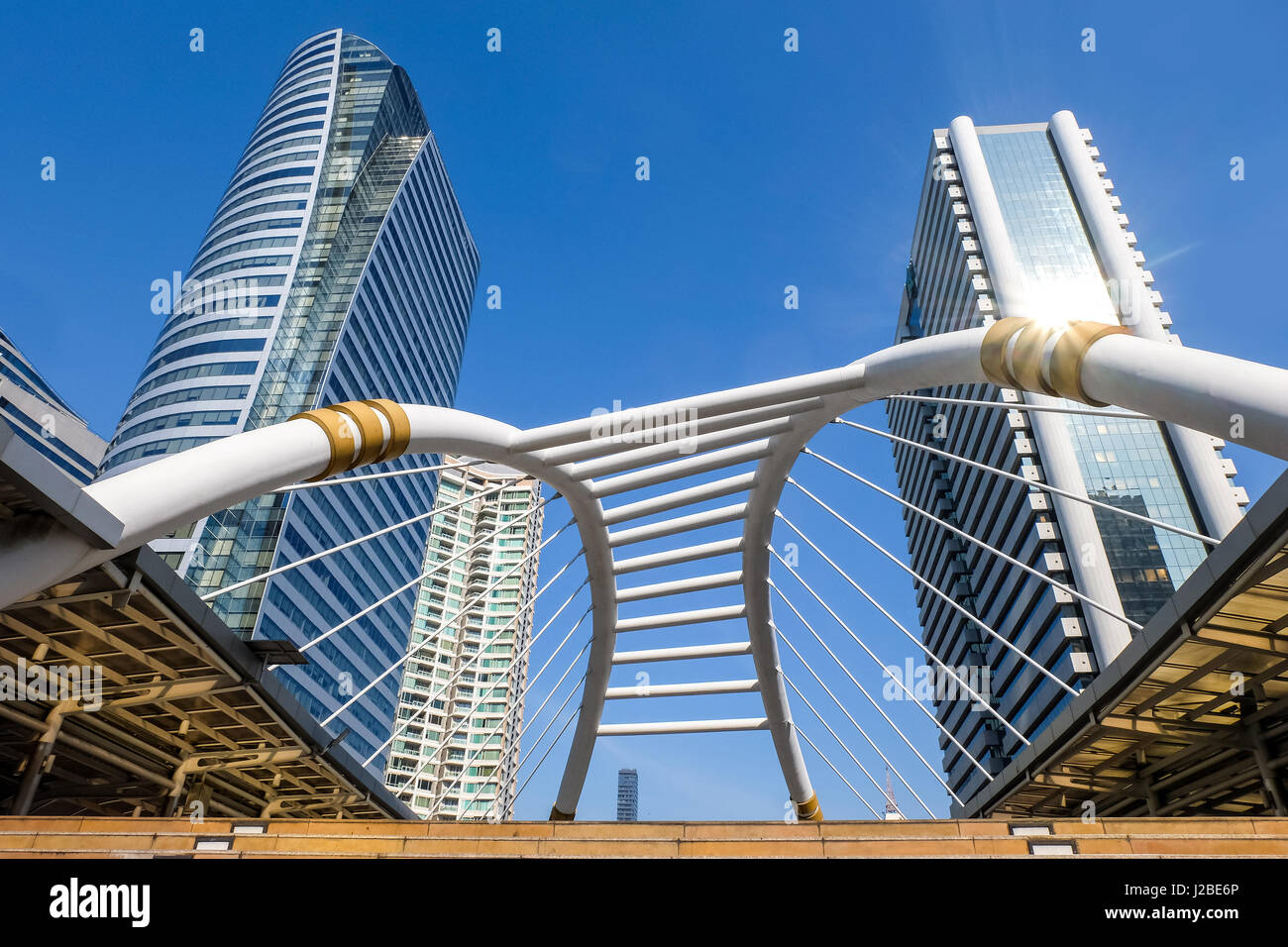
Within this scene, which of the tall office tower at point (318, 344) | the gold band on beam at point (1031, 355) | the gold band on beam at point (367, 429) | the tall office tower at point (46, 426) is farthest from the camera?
the tall office tower at point (46, 426)

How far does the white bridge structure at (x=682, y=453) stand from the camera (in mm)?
7836

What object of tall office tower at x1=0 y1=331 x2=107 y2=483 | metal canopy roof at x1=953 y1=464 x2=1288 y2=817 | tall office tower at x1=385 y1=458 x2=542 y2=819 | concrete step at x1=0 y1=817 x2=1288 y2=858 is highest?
tall office tower at x1=0 y1=331 x2=107 y2=483

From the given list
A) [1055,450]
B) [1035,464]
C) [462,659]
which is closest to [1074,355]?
[1055,450]

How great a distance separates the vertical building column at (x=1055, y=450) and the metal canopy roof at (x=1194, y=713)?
3056cm

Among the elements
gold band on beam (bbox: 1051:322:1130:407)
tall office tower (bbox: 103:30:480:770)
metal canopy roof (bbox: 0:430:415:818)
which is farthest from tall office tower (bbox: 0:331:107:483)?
gold band on beam (bbox: 1051:322:1130:407)

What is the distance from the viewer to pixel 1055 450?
60281 millimetres

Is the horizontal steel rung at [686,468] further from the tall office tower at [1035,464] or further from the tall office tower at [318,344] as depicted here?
the tall office tower at [318,344]

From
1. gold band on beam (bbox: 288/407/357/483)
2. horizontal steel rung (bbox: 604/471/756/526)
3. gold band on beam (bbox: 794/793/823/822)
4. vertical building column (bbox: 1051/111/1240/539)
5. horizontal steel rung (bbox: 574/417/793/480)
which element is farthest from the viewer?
vertical building column (bbox: 1051/111/1240/539)

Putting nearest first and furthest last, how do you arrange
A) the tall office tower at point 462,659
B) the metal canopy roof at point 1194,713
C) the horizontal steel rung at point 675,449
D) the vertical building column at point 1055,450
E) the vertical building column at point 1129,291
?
the metal canopy roof at point 1194,713 → the horizontal steel rung at point 675,449 → the vertical building column at point 1055,450 → the vertical building column at point 1129,291 → the tall office tower at point 462,659

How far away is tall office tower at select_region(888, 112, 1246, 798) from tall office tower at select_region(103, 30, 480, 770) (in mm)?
50451

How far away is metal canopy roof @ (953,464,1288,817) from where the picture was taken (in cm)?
1121

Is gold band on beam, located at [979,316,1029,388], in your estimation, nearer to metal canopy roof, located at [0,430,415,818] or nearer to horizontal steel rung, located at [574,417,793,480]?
horizontal steel rung, located at [574,417,793,480]

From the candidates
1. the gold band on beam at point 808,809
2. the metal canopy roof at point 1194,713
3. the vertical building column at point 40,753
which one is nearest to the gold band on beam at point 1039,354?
the metal canopy roof at point 1194,713

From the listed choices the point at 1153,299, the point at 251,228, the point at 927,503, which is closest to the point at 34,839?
the point at 1153,299
